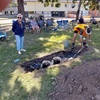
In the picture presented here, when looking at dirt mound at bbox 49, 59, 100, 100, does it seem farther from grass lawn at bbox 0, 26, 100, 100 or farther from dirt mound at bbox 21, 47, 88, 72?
dirt mound at bbox 21, 47, 88, 72

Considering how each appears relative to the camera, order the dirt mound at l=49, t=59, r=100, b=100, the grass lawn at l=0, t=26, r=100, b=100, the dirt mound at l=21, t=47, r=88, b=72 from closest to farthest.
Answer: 1. the dirt mound at l=49, t=59, r=100, b=100
2. the grass lawn at l=0, t=26, r=100, b=100
3. the dirt mound at l=21, t=47, r=88, b=72

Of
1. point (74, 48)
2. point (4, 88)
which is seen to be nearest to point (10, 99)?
point (4, 88)

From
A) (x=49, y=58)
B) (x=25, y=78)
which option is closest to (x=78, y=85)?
(x=25, y=78)

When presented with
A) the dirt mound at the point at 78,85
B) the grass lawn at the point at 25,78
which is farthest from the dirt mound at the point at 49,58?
the dirt mound at the point at 78,85

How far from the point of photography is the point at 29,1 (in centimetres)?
5253

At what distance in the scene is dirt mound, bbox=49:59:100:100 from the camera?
4738mm

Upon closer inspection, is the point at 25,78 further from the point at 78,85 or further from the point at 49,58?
the point at 49,58

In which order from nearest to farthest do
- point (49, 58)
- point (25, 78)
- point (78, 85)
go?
point (78, 85)
point (25, 78)
point (49, 58)

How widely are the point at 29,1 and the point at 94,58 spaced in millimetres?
47387

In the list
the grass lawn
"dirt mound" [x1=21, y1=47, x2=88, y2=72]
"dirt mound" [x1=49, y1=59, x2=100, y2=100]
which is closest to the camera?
"dirt mound" [x1=49, y1=59, x2=100, y2=100]

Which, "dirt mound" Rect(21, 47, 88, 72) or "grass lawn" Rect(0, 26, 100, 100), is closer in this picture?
"grass lawn" Rect(0, 26, 100, 100)

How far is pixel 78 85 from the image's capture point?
16.5 ft

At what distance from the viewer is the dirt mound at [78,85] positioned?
474 centimetres

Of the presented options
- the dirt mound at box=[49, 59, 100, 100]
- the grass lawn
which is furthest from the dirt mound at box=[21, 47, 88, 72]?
the dirt mound at box=[49, 59, 100, 100]
